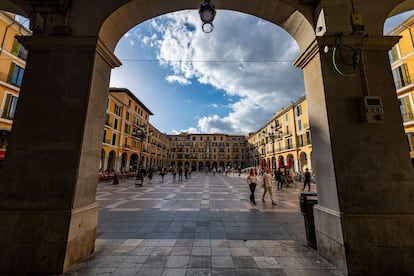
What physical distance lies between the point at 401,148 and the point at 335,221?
1596 millimetres

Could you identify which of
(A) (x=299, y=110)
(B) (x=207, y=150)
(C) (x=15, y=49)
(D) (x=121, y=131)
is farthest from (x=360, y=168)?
(B) (x=207, y=150)

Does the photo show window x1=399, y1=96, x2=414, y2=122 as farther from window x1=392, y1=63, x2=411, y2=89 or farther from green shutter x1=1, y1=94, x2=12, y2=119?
green shutter x1=1, y1=94, x2=12, y2=119

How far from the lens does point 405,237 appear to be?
2.50 metres

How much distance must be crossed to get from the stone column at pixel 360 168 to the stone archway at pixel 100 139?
0.6 inches

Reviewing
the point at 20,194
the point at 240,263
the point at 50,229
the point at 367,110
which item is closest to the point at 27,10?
the point at 20,194

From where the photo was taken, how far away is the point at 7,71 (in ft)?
48.8

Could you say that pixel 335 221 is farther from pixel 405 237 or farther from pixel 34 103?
pixel 34 103

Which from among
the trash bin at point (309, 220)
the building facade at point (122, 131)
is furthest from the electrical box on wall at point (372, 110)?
the building facade at point (122, 131)

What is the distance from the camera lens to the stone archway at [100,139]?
99.7 inches

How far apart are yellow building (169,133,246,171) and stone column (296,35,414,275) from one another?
61.7 metres

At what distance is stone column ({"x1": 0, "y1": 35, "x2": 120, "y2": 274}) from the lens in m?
2.54

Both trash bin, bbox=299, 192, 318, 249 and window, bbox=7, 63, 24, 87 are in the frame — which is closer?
trash bin, bbox=299, 192, 318, 249

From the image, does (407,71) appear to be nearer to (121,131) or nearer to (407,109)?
(407,109)

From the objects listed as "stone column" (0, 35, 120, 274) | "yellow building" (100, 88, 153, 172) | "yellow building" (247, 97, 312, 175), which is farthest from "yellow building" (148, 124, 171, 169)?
"stone column" (0, 35, 120, 274)
